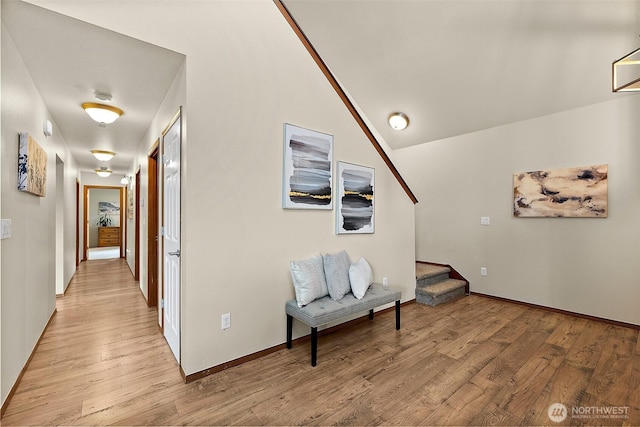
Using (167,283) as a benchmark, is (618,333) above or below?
below

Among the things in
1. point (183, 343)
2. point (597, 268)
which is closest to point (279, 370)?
point (183, 343)

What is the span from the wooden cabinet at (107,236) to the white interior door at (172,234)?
28.9 ft

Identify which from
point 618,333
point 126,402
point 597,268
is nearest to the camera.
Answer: point 126,402

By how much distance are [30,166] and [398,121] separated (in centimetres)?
438

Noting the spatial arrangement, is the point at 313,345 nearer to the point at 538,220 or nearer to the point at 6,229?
the point at 6,229

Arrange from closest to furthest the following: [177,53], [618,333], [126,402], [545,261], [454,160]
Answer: [126,402] < [177,53] < [618,333] < [545,261] < [454,160]

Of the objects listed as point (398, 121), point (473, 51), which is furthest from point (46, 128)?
point (473, 51)

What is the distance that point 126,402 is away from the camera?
1.81 metres

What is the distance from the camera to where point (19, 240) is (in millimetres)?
2027

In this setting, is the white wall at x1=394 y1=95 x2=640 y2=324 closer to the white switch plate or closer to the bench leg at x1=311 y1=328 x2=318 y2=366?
the bench leg at x1=311 y1=328 x2=318 y2=366

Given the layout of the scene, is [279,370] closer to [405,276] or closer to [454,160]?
[405,276]

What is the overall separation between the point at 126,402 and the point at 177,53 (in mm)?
2369

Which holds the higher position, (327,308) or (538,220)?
(538,220)

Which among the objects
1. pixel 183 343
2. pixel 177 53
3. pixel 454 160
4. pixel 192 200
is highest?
pixel 177 53
